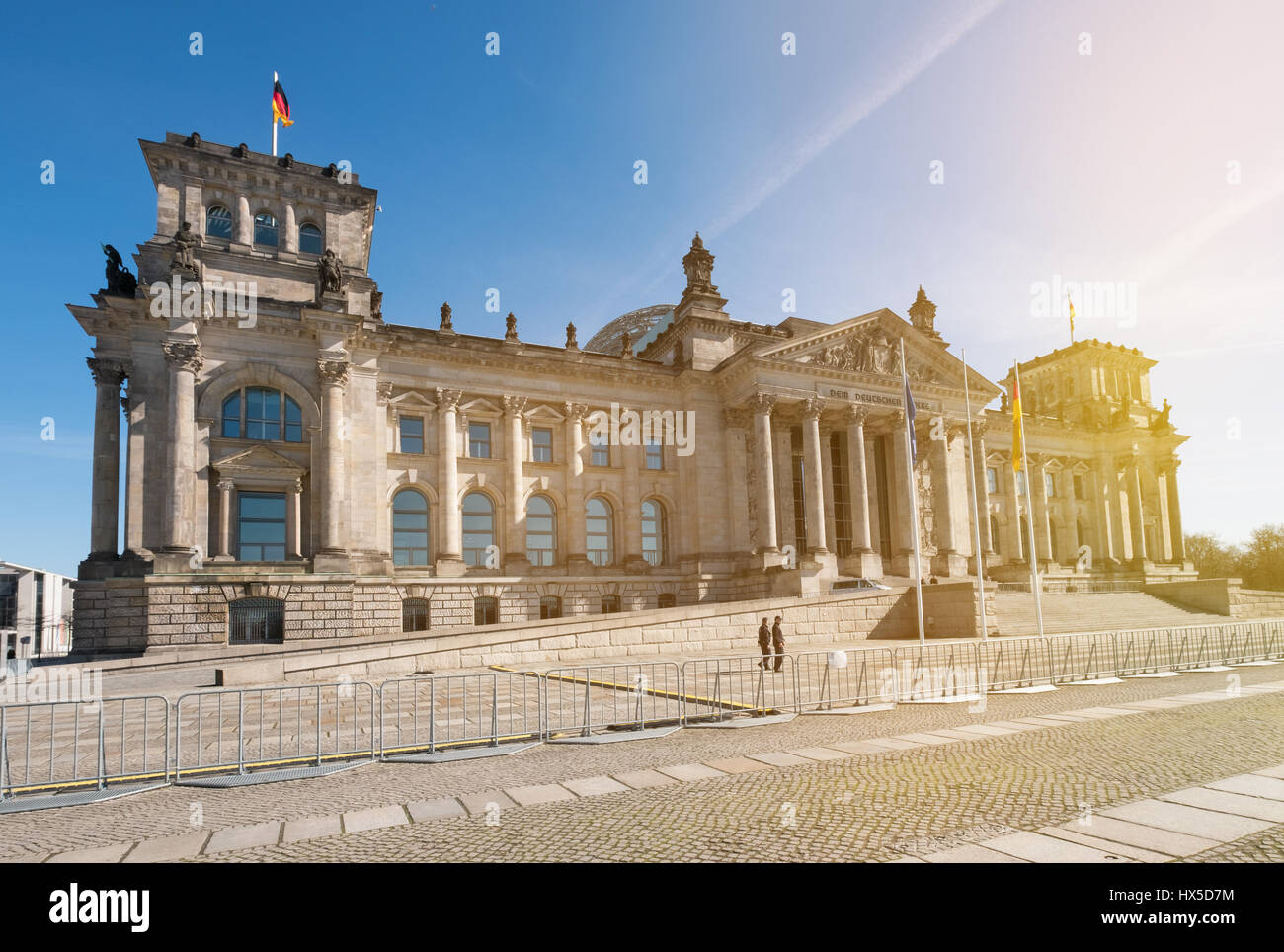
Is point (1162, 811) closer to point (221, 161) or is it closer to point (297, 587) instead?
point (297, 587)

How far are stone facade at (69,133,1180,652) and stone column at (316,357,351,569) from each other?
13 centimetres

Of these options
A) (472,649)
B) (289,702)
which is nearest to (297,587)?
(472,649)

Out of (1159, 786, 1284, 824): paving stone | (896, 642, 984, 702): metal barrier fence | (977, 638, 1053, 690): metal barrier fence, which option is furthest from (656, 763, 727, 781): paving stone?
(977, 638, 1053, 690): metal barrier fence

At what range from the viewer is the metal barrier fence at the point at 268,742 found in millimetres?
9664

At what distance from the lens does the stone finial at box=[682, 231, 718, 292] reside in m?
45.0

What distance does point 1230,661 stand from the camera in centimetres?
2148

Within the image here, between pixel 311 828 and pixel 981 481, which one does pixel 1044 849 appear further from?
pixel 981 481

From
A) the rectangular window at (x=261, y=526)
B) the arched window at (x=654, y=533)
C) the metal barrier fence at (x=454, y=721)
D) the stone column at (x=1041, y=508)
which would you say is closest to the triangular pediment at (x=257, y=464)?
the rectangular window at (x=261, y=526)

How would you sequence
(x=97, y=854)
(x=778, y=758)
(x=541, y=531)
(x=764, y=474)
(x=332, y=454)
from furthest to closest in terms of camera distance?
(x=764, y=474) → (x=541, y=531) → (x=332, y=454) → (x=778, y=758) → (x=97, y=854)

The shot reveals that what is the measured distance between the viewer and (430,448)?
38.1m

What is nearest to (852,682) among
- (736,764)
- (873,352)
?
(736,764)

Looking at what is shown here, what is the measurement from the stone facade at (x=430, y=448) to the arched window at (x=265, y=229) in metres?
0.11

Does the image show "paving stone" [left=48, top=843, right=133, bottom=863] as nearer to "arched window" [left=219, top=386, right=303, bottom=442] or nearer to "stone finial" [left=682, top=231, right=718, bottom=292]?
"arched window" [left=219, top=386, right=303, bottom=442]

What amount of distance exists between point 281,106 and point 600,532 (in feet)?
86.1
